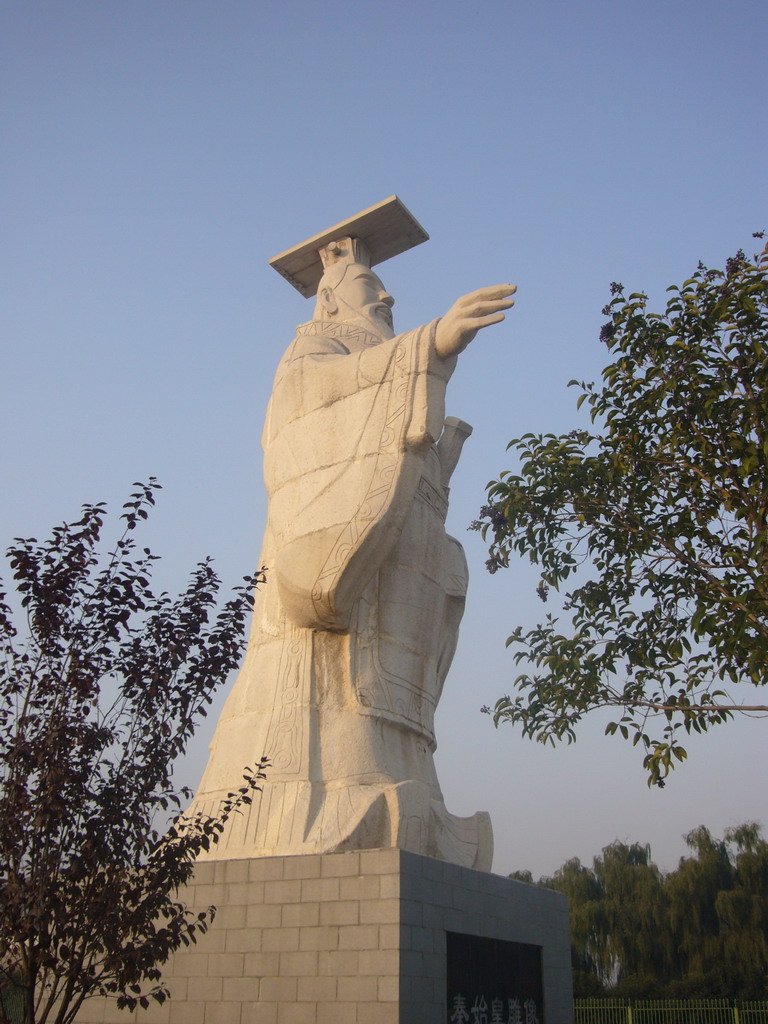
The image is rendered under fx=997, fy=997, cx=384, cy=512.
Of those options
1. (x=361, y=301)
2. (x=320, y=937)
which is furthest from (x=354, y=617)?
(x=361, y=301)

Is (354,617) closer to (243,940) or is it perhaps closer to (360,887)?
(360,887)

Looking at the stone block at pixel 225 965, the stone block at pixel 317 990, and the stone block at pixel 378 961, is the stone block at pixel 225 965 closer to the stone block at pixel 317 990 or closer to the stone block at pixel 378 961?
the stone block at pixel 317 990

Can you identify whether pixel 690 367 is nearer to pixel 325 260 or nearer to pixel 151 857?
pixel 325 260

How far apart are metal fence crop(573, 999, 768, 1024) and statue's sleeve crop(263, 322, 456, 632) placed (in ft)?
32.0

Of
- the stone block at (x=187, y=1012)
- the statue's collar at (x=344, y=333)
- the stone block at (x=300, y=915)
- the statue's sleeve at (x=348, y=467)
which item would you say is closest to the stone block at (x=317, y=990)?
the stone block at (x=300, y=915)

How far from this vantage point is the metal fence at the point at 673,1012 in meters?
13.5

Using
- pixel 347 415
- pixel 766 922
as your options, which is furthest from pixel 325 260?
pixel 766 922

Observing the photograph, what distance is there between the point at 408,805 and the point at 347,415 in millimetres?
2602

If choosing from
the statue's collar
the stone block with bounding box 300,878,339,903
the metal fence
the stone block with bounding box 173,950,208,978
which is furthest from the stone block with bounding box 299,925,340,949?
the metal fence

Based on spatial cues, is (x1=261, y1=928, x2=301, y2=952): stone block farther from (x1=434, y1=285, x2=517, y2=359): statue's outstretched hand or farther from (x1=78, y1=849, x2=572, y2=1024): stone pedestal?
(x1=434, y1=285, x2=517, y2=359): statue's outstretched hand

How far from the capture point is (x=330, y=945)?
520cm

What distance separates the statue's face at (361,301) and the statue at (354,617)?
0.65 meters

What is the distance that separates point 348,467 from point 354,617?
0.99 m

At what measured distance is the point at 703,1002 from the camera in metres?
15.0
